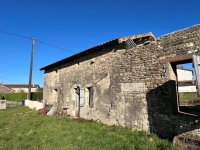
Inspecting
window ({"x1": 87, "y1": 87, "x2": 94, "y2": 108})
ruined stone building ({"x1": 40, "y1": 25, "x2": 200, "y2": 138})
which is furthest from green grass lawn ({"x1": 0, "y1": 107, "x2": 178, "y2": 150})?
window ({"x1": 87, "y1": 87, "x2": 94, "y2": 108})

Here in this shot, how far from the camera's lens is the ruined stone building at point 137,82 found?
526 centimetres

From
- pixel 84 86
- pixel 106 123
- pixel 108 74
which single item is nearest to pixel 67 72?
pixel 84 86

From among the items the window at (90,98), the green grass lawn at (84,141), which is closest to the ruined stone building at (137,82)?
the window at (90,98)

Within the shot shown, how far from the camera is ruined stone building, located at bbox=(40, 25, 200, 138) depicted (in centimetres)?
526

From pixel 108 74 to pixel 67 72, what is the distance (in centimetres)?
494

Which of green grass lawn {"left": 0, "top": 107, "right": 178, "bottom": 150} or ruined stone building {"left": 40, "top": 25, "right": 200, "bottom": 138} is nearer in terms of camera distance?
green grass lawn {"left": 0, "top": 107, "right": 178, "bottom": 150}

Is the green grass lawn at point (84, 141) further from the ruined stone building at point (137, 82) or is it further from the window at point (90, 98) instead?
the window at point (90, 98)

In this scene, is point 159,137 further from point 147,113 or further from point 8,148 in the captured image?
point 8,148

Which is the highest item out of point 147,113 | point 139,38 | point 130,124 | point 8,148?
Result: point 139,38

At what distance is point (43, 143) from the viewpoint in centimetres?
528

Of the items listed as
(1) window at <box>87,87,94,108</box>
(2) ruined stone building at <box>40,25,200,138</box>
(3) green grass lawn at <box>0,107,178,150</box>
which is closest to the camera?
(3) green grass lawn at <box>0,107,178,150</box>

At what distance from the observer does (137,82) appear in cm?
658

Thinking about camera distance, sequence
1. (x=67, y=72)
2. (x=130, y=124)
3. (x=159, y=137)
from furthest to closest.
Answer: (x=67, y=72) → (x=130, y=124) → (x=159, y=137)

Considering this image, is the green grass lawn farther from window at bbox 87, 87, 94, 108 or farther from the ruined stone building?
window at bbox 87, 87, 94, 108
